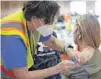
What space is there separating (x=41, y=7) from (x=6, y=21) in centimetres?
26

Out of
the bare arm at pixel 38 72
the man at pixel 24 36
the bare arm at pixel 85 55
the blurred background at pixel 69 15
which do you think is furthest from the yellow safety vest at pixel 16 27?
the blurred background at pixel 69 15

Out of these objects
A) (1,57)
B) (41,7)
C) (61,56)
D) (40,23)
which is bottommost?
(61,56)

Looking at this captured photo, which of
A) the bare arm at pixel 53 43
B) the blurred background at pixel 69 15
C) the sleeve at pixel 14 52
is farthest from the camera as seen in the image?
the blurred background at pixel 69 15

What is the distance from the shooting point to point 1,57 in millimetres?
1436

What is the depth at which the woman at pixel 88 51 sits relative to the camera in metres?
1.40

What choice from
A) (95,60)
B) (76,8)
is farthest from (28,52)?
(76,8)

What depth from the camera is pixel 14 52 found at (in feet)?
4.41

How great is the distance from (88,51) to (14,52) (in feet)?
1.49

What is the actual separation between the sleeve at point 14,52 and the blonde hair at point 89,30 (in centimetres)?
38

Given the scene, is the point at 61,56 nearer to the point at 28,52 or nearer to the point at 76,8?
the point at 28,52

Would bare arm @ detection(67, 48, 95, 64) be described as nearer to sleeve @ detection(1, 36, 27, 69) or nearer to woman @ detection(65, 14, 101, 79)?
woman @ detection(65, 14, 101, 79)

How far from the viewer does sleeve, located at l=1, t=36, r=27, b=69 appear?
1347mm

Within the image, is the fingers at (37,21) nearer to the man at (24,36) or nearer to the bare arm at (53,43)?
the man at (24,36)

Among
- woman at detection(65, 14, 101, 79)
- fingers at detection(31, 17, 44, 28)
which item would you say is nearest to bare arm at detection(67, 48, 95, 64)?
woman at detection(65, 14, 101, 79)
